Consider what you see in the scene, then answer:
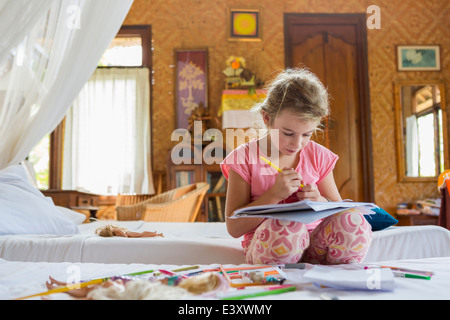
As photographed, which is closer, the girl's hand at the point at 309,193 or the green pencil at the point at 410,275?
the green pencil at the point at 410,275

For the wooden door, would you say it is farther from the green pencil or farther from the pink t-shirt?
the green pencil

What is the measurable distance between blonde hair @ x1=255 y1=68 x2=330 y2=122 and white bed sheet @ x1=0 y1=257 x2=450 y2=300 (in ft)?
1.69

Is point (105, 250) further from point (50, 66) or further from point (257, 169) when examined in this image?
point (50, 66)

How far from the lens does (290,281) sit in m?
0.90

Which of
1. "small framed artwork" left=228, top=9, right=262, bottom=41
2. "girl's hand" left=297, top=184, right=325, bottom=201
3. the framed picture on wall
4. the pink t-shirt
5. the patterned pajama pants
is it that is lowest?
the patterned pajama pants

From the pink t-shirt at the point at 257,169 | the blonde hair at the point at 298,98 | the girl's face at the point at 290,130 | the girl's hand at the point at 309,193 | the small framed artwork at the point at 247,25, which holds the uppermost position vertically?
the small framed artwork at the point at 247,25

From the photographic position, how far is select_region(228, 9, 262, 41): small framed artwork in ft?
15.1

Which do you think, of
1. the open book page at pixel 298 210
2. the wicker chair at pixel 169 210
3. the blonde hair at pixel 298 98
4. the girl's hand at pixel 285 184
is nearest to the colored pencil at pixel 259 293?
the open book page at pixel 298 210

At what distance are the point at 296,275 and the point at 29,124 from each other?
1.54m

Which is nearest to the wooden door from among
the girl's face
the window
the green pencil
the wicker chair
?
the window

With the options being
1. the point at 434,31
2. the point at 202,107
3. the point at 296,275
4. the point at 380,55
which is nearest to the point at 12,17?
the point at 296,275

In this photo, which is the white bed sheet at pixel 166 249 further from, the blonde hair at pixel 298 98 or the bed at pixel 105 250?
the blonde hair at pixel 298 98

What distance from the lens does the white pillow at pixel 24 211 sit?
5.48 ft

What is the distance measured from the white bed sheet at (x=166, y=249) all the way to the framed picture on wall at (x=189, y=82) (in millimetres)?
3066
